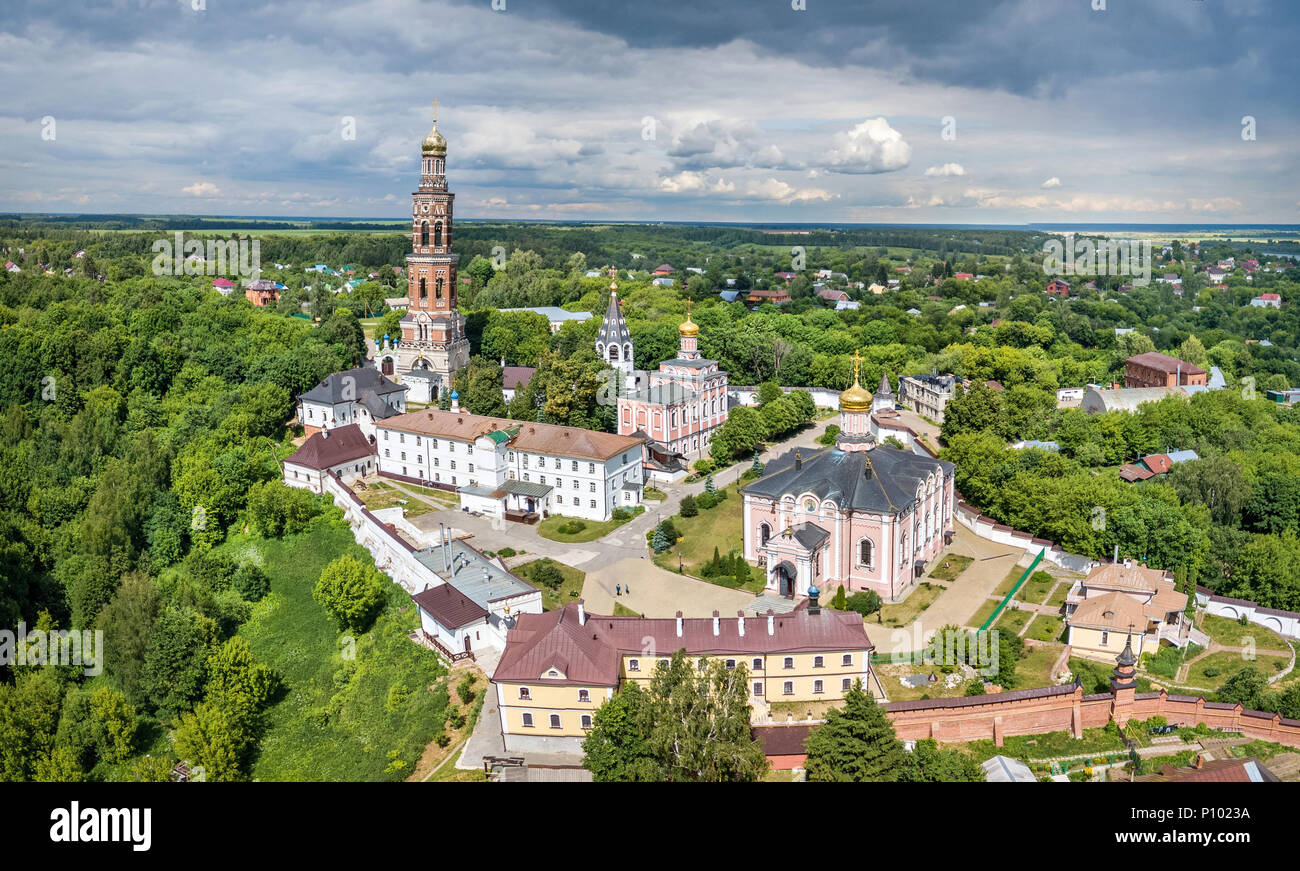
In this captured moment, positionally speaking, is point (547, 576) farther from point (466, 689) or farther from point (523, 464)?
point (523, 464)

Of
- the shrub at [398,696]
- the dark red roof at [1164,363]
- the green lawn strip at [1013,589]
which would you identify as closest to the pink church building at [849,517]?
the green lawn strip at [1013,589]

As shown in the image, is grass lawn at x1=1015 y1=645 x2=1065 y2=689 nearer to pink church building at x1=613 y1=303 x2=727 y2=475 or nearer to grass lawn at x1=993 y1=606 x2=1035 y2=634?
grass lawn at x1=993 y1=606 x2=1035 y2=634

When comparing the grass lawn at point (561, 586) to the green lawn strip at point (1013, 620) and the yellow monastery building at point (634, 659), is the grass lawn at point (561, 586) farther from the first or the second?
the green lawn strip at point (1013, 620)

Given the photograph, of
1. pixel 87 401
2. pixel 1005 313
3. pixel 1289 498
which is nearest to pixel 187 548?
pixel 87 401

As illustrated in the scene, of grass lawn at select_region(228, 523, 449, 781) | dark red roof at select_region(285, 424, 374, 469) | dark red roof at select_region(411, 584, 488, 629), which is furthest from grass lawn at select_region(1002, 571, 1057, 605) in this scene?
dark red roof at select_region(285, 424, 374, 469)

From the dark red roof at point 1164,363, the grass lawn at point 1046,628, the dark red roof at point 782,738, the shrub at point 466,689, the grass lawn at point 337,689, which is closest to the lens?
the dark red roof at point 782,738

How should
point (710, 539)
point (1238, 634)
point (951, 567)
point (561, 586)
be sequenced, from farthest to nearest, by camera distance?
point (710, 539) → point (951, 567) → point (561, 586) → point (1238, 634)

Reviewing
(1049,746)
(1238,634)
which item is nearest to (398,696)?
(1049,746)

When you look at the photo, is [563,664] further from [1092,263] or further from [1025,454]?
[1092,263]
